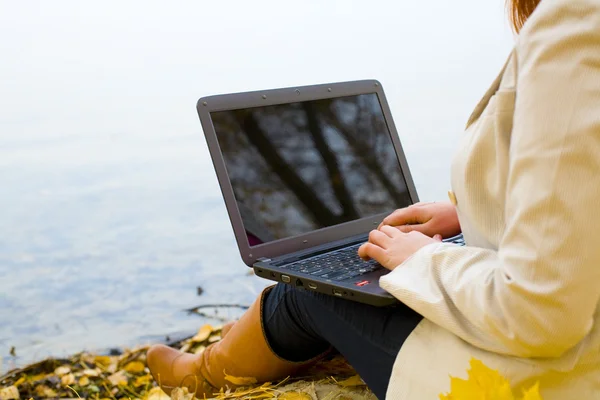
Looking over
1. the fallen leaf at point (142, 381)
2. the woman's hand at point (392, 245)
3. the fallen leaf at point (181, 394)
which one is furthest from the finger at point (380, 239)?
the fallen leaf at point (142, 381)

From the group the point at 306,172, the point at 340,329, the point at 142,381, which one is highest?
the point at 306,172

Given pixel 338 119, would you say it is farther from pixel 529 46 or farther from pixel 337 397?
pixel 529 46

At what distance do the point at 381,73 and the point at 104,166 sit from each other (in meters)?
0.93

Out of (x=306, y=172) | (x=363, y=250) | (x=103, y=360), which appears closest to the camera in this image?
(x=363, y=250)

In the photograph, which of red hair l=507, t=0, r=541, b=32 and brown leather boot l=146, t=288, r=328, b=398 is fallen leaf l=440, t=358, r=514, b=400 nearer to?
red hair l=507, t=0, r=541, b=32

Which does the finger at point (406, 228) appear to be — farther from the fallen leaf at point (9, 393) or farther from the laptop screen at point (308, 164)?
the fallen leaf at point (9, 393)

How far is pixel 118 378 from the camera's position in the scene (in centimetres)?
221

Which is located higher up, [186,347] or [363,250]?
[363,250]

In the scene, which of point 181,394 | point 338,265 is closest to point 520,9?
point 338,265

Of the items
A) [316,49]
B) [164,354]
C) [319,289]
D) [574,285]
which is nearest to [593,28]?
[574,285]

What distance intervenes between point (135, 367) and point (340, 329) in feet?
4.36

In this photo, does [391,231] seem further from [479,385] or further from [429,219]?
[479,385]

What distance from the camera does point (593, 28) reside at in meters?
0.73

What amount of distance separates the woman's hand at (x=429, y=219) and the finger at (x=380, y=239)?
0.12 metres
